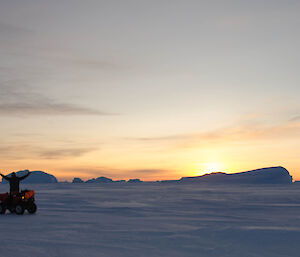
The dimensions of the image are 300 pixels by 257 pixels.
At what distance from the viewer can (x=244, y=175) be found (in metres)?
189

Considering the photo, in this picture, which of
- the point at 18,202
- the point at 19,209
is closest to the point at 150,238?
the point at 19,209

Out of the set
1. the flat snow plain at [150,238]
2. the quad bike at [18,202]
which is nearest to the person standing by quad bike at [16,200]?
the quad bike at [18,202]

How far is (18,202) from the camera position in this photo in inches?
637

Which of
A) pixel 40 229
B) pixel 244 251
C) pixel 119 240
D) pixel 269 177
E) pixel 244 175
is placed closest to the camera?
pixel 244 251

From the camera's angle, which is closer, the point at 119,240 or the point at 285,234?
the point at 119,240

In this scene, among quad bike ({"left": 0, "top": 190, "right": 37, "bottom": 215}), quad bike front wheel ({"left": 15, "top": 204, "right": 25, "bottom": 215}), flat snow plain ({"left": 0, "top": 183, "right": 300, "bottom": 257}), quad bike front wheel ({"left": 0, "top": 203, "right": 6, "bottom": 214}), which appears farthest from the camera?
quad bike front wheel ({"left": 0, "top": 203, "right": 6, "bottom": 214})

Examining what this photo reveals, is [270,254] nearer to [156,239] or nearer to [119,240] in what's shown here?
[156,239]

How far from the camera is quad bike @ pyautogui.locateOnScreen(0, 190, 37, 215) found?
52.9 ft

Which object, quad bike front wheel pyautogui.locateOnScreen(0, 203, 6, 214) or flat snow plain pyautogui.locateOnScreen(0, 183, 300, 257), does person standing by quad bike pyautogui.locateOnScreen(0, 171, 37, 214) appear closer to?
quad bike front wheel pyautogui.locateOnScreen(0, 203, 6, 214)

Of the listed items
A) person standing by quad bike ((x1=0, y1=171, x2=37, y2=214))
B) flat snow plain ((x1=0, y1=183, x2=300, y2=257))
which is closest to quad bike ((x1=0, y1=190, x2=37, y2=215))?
person standing by quad bike ((x1=0, y1=171, x2=37, y2=214))

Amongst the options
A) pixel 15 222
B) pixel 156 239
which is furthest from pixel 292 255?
pixel 15 222

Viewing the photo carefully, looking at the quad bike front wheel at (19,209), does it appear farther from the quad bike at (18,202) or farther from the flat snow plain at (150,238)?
the flat snow plain at (150,238)

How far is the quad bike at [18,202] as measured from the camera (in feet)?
52.9

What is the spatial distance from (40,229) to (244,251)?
6591 mm
